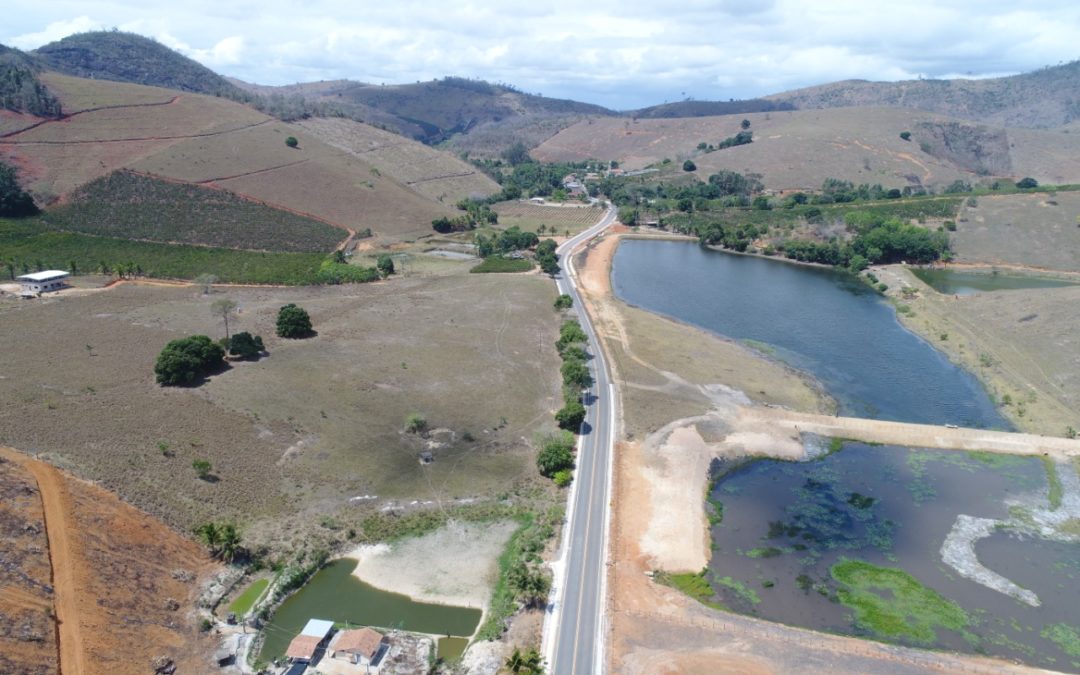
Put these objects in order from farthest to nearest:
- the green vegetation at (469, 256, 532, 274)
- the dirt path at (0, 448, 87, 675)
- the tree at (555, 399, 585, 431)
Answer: the green vegetation at (469, 256, 532, 274)
the tree at (555, 399, 585, 431)
the dirt path at (0, 448, 87, 675)

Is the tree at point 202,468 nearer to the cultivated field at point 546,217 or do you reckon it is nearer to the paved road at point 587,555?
the paved road at point 587,555

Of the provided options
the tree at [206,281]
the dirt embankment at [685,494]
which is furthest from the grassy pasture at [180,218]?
the dirt embankment at [685,494]

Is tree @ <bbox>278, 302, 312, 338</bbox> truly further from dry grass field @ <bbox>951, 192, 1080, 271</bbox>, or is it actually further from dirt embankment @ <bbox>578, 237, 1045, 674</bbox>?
dry grass field @ <bbox>951, 192, 1080, 271</bbox>

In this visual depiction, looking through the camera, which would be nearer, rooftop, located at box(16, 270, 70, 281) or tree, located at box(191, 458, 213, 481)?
tree, located at box(191, 458, 213, 481)

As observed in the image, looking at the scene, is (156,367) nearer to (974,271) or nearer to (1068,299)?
(1068,299)

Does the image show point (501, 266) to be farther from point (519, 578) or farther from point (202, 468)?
point (519, 578)

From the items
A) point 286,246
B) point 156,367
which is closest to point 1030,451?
point 156,367

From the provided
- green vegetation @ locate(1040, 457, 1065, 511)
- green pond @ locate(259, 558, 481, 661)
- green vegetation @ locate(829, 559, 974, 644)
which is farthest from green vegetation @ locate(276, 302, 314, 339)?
green vegetation @ locate(1040, 457, 1065, 511)
